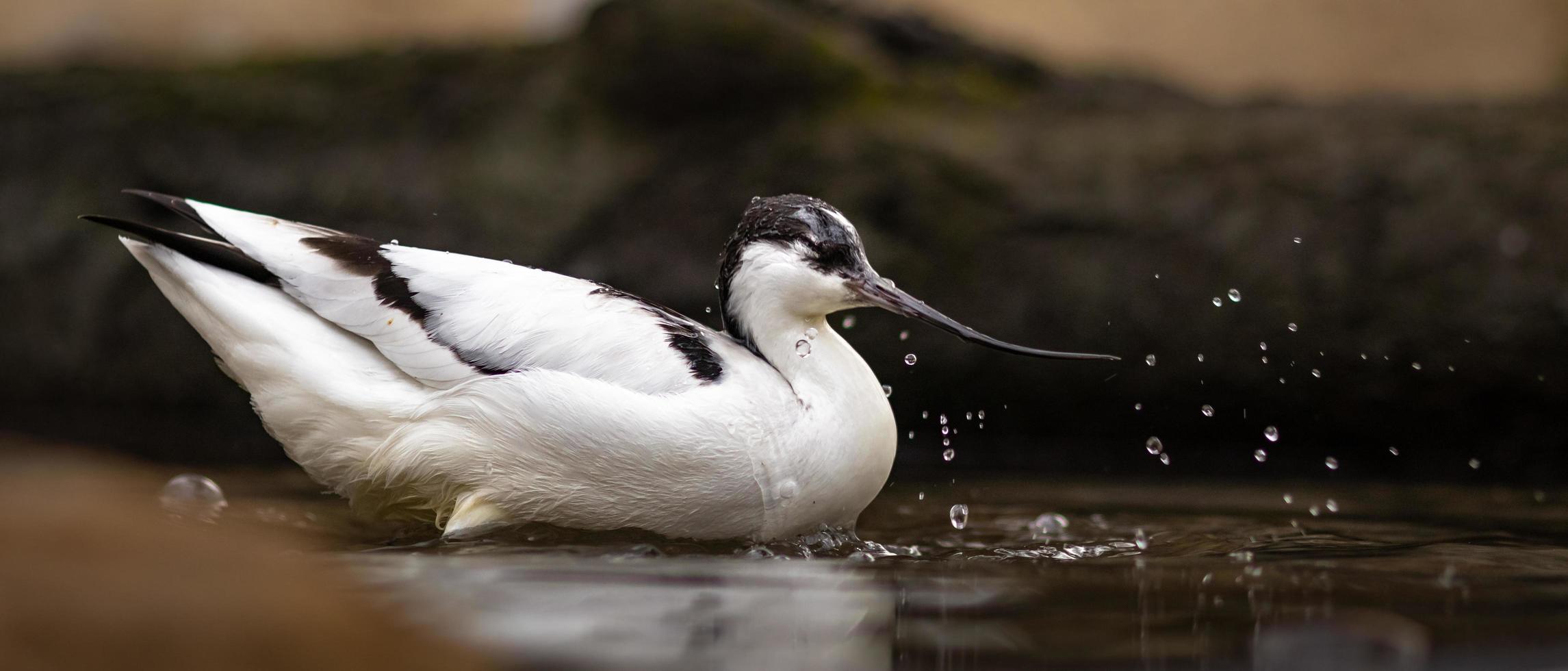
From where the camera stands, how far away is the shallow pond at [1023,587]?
247 centimetres

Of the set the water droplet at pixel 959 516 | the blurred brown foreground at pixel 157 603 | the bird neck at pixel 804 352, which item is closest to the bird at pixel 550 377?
the bird neck at pixel 804 352

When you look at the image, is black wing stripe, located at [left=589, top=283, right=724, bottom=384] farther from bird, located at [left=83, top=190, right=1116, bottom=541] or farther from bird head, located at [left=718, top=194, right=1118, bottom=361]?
bird head, located at [left=718, top=194, right=1118, bottom=361]

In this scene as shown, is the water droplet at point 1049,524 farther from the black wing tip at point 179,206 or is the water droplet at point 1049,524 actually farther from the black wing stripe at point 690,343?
the black wing tip at point 179,206

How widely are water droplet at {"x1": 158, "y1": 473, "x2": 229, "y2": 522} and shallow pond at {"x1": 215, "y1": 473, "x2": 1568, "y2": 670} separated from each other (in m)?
0.08

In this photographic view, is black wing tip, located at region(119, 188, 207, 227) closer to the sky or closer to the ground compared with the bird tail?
closer to the sky

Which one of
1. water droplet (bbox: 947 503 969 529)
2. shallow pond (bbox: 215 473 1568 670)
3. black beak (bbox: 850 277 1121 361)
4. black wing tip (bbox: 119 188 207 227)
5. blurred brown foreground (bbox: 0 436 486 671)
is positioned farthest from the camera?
water droplet (bbox: 947 503 969 529)

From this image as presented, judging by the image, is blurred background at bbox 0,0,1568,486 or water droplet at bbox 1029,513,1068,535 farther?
blurred background at bbox 0,0,1568,486

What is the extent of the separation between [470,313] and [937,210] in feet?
10.8

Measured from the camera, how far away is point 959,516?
439 cm

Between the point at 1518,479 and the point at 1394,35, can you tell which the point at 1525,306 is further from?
the point at 1394,35

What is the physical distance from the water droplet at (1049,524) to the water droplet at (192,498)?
2302mm

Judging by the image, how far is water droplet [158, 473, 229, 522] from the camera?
4082 mm

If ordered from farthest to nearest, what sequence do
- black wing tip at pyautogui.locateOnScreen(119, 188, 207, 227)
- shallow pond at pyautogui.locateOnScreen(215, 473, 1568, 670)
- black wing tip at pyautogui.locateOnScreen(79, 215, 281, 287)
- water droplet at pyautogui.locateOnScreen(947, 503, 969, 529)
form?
water droplet at pyautogui.locateOnScreen(947, 503, 969, 529)
black wing tip at pyautogui.locateOnScreen(119, 188, 207, 227)
black wing tip at pyautogui.locateOnScreen(79, 215, 281, 287)
shallow pond at pyautogui.locateOnScreen(215, 473, 1568, 670)

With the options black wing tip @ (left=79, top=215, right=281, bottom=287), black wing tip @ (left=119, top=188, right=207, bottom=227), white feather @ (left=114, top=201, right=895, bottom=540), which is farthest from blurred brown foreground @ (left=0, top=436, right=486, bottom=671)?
black wing tip @ (left=119, top=188, right=207, bottom=227)
